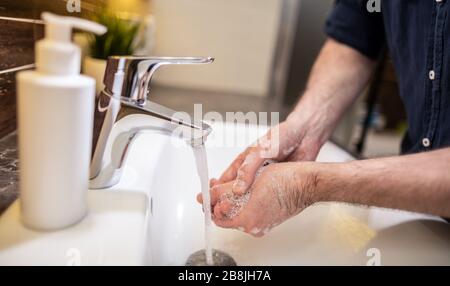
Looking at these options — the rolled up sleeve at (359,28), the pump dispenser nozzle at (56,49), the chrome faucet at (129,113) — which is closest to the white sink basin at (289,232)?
the chrome faucet at (129,113)

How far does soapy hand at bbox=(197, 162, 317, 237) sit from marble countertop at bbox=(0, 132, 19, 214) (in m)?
0.21

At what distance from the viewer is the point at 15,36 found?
371mm

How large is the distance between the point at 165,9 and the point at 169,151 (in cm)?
34

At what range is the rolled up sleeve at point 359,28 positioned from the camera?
644 mm

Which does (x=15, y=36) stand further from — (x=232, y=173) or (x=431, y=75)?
(x=431, y=75)

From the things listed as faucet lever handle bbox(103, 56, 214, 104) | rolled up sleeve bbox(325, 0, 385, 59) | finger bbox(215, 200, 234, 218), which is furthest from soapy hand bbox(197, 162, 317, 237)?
rolled up sleeve bbox(325, 0, 385, 59)

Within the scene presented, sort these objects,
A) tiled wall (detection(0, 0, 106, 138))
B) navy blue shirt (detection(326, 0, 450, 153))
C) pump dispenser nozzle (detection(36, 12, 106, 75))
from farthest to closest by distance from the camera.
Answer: navy blue shirt (detection(326, 0, 450, 153)), tiled wall (detection(0, 0, 106, 138)), pump dispenser nozzle (detection(36, 12, 106, 75))

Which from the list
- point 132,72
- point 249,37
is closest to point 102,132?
point 132,72

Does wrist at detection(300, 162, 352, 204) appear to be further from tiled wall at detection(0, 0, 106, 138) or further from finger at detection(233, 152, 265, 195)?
tiled wall at detection(0, 0, 106, 138)

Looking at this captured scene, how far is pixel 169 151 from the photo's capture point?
0.55 metres

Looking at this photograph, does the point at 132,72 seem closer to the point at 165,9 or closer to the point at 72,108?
the point at 72,108

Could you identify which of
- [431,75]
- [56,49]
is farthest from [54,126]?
[431,75]

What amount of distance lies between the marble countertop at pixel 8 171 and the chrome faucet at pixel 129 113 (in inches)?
2.7

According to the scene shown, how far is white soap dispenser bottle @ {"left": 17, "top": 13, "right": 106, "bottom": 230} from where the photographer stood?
0.23 meters
